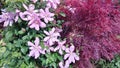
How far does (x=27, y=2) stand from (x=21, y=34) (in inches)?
11.4

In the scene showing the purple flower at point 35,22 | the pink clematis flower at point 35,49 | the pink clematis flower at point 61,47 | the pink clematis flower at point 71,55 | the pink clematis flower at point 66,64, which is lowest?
the pink clematis flower at point 66,64

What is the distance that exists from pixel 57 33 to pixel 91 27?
0.32 m

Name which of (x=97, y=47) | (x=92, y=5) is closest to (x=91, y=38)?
(x=97, y=47)

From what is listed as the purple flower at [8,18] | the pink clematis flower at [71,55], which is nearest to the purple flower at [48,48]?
the pink clematis flower at [71,55]

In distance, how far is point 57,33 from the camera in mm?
2311

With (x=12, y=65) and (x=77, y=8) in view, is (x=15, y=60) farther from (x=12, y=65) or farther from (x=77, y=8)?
(x=77, y=8)

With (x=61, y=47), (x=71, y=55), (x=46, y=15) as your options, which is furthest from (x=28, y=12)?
(x=71, y=55)

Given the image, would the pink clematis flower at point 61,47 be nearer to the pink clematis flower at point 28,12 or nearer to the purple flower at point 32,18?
the purple flower at point 32,18

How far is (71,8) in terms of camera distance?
251cm

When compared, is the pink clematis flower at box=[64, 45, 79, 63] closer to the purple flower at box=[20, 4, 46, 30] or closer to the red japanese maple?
the red japanese maple

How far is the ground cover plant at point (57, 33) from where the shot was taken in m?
2.27

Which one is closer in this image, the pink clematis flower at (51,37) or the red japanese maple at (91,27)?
the pink clematis flower at (51,37)

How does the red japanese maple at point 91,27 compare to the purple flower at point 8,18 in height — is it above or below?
below

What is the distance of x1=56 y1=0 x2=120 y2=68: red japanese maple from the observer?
2379 millimetres
